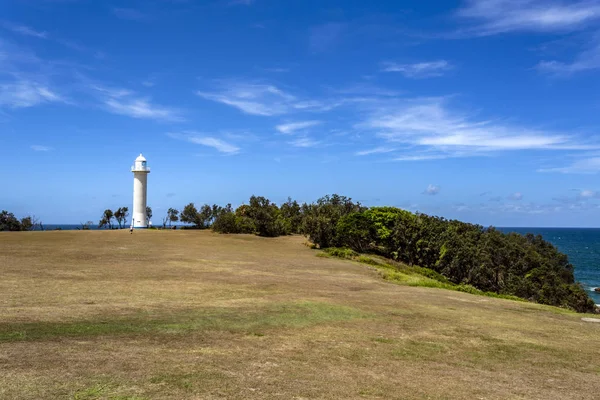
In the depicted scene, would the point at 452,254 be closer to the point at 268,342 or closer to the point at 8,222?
the point at 268,342

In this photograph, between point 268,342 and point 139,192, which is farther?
point 139,192

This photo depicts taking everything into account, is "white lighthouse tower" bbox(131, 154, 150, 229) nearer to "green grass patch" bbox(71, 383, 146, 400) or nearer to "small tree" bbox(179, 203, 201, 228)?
"small tree" bbox(179, 203, 201, 228)

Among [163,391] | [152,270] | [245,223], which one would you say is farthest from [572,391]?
[245,223]

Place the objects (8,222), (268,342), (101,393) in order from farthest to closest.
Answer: (8,222)
(268,342)
(101,393)

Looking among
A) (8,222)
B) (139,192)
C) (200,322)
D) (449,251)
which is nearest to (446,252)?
(449,251)

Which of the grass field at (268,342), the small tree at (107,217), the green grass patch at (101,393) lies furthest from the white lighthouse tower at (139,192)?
the green grass patch at (101,393)

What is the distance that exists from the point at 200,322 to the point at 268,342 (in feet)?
8.60

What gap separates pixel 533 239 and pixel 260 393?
71493 mm

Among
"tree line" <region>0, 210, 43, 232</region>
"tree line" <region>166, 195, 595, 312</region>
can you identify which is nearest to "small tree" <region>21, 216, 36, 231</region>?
"tree line" <region>0, 210, 43, 232</region>

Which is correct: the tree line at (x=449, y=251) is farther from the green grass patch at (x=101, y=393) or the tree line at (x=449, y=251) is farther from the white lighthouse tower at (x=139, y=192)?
the green grass patch at (x=101, y=393)

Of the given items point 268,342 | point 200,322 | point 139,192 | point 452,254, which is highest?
point 139,192

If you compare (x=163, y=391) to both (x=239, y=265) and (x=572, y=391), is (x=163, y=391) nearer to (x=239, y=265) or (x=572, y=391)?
(x=572, y=391)

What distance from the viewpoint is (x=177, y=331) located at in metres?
12.0

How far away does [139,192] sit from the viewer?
68.5 meters
